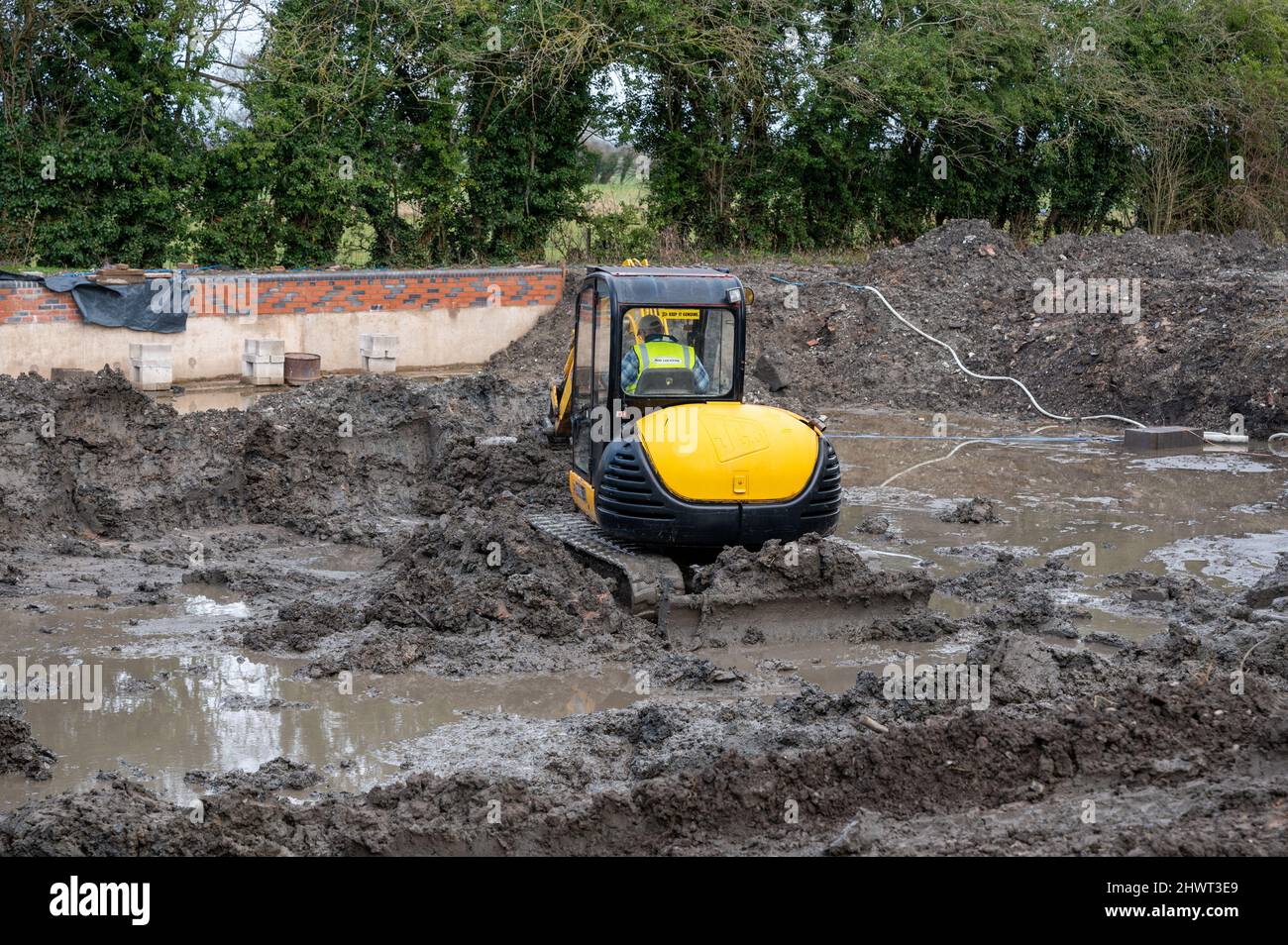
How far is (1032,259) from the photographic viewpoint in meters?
20.9

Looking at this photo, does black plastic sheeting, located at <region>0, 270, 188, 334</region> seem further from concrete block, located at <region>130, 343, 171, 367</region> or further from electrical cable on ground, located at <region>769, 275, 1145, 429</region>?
electrical cable on ground, located at <region>769, 275, 1145, 429</region>

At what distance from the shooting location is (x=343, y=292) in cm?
1862

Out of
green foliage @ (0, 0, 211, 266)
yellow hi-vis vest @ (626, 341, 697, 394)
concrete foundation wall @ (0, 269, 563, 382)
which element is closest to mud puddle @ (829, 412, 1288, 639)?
yellow hi-vis vest @ (626, 341, 697, 394)

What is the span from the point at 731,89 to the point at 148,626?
17.7 meters

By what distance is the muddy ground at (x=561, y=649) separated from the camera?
17.3ft

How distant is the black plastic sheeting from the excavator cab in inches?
388

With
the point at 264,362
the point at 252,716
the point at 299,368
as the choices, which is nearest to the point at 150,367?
the point at 264,362

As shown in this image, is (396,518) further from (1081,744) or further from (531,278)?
(531,278)

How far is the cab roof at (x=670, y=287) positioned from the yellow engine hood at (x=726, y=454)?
744 millimetres

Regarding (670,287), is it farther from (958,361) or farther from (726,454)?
(958,361)

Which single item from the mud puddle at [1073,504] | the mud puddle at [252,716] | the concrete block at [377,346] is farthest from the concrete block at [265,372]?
the mud puddle at [252,716]

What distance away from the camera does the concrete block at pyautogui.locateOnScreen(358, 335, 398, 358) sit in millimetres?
18234

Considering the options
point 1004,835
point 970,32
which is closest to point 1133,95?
point 970,32

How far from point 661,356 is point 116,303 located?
10.8 metres
